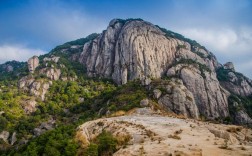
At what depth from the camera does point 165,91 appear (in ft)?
398

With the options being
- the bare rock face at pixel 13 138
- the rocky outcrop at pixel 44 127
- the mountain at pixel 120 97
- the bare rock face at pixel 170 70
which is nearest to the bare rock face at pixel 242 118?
the mountain at pixel 120 97

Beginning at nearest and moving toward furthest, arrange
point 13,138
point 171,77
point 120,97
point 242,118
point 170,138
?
point 170,138 < point 120,97 < point 13,138 < point 242,118 < point 171,77

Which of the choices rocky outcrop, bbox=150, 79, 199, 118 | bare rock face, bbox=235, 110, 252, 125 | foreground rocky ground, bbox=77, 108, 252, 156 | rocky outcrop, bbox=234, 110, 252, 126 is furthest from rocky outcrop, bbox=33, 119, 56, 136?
bare rock face, bbox=235, 110, 252, 125

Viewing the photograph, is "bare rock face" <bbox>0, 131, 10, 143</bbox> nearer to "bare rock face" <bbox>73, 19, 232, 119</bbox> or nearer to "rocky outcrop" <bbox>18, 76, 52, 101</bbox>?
"rocky outcrop" <bbox>18, 76, 52, 101</bbox>

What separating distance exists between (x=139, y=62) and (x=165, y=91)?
2481 inches

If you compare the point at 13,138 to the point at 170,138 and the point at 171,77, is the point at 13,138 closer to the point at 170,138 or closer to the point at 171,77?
the point at 171,77

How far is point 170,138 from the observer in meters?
57.7

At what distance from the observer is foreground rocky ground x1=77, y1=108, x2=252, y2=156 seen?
4522cm

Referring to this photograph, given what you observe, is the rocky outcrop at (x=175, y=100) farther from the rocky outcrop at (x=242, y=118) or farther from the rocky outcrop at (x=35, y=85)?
the rocky outcrop at (x=35, y=85)

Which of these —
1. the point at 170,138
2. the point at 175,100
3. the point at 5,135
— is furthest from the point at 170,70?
the point at 170,138

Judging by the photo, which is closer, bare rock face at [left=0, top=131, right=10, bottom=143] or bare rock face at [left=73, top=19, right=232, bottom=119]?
bare rock face at [left=0, top=131, right=10, bottom=143]

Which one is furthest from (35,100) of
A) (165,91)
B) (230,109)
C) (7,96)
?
(230,109)

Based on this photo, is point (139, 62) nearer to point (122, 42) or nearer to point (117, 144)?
point (122, 42)

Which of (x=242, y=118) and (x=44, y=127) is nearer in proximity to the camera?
(x=44, y=127)
